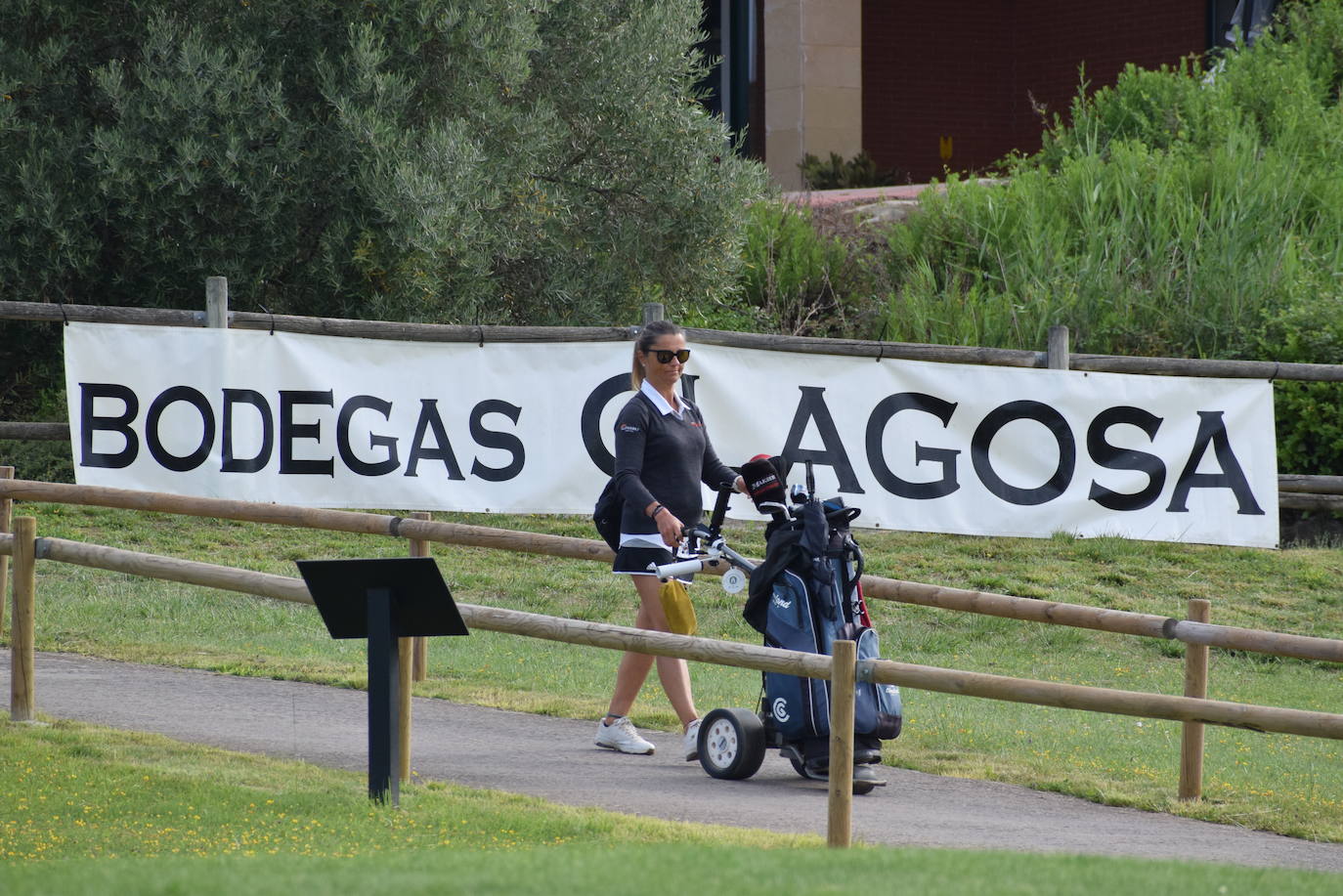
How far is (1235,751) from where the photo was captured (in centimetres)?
849

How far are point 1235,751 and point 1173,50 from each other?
1744 cm

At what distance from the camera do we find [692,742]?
23.8ft

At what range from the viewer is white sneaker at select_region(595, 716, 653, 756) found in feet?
24.7

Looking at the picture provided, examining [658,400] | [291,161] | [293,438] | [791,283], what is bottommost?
[293,438]

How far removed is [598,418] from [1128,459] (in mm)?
3435

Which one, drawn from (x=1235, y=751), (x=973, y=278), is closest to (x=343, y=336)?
(x=1235, y=751)

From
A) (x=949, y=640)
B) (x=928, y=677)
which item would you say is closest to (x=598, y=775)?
(x=928, y=677)

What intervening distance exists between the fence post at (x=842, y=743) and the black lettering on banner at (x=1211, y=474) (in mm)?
6618

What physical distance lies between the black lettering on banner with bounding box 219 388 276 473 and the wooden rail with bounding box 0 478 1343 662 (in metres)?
1.64

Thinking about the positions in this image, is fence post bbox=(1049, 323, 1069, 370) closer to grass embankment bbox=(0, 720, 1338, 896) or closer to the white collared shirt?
the white collared shirt

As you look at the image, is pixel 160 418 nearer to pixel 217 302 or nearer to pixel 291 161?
pixel 217 302

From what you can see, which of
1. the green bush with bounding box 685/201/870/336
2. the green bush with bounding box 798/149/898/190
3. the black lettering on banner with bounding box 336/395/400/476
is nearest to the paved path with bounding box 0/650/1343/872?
the black lettering on banner with bounding box 336/395/400/476

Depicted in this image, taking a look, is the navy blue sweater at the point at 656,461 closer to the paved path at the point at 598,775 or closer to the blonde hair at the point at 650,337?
the blonde hair at the point at 650,337

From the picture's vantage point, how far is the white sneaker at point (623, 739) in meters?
7.53
